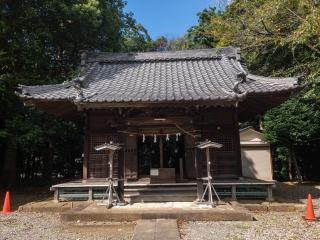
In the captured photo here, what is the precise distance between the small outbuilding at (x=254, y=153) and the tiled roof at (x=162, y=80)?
6424 millimetres

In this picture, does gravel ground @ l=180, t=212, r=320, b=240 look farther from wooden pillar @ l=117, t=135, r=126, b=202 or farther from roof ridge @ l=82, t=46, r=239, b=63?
roof ridge @ l=82, t=46, r=239, b=63

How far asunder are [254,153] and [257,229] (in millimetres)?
12121

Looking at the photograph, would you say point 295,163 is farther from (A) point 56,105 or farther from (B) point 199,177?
(A) point 56,105

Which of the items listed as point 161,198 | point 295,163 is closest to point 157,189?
point 161,198

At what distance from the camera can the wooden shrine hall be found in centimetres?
1048

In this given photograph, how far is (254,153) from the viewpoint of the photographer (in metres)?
19.5

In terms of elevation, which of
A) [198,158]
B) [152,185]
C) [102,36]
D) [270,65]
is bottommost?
[152,185]

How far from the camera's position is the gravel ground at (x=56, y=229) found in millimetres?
7449

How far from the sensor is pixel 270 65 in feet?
65.9

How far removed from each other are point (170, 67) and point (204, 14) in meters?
→ 15.0

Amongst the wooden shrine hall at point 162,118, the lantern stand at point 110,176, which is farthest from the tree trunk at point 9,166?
the lantern stand at point 110,176

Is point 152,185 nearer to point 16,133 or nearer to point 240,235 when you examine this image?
point 240,235

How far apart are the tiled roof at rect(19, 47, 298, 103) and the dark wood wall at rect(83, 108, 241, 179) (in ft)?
3.22

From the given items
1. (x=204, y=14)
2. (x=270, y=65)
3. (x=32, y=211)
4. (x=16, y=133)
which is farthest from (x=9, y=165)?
(x=204, y=14)
